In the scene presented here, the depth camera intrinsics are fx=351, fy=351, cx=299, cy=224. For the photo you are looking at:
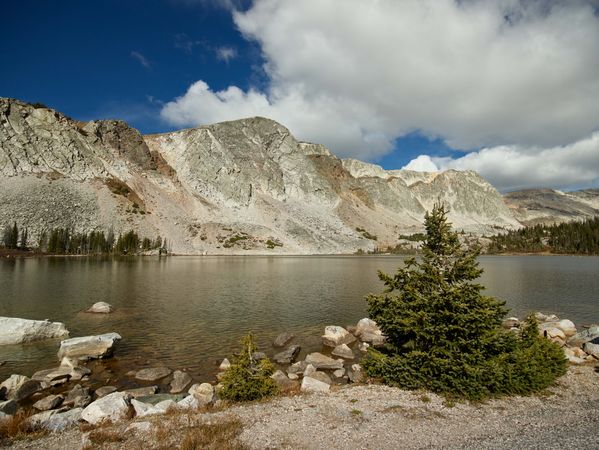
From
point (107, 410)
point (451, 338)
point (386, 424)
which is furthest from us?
point (451, 338)

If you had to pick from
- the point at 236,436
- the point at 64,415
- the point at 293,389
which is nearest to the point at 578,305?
the point at 293,389

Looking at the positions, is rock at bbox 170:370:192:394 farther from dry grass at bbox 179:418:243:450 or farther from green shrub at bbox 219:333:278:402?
dry grass at bbox 179:418:243:450

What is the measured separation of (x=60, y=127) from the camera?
156 meters

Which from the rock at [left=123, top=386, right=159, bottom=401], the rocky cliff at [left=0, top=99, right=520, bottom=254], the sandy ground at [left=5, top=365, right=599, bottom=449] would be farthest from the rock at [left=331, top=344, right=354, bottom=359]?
the rocky cliff at [left=0, top=99, right=520, bottom=254]

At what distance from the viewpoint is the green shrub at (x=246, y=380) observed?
14.4 m

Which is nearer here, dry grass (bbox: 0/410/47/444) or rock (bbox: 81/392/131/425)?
dry grass (bbox: 0/410/47/444)

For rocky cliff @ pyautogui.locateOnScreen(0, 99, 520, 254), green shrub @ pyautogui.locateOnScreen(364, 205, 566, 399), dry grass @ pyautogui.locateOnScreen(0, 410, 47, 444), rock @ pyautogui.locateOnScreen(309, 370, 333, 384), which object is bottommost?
rock @ pyautogui.locateOnScreen(309, 370, 333, 384)

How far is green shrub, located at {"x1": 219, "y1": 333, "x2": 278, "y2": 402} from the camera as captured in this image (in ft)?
47.3

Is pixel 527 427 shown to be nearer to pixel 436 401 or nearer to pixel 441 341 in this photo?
pixel 436 401

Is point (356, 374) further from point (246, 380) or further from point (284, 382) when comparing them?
point (246, 380)

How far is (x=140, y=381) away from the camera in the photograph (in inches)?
759

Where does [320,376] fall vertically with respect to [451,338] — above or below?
below

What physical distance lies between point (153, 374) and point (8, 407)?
6.72 metres

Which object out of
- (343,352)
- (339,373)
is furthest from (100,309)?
(339,373)
